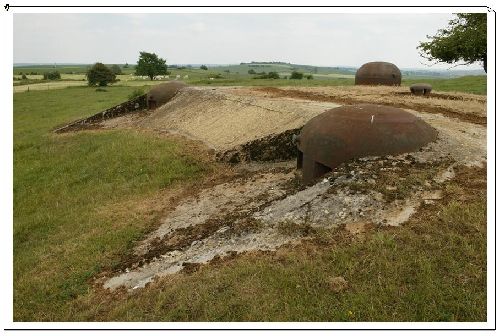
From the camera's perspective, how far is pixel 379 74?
29.6 meters

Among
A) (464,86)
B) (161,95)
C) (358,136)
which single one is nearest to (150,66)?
(161,95)

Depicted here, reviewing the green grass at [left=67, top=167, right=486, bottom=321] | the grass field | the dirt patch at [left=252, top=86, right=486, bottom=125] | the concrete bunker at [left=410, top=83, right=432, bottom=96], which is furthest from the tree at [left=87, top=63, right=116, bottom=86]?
the green grass at [left=67, top=167, right=486, bottom=321]

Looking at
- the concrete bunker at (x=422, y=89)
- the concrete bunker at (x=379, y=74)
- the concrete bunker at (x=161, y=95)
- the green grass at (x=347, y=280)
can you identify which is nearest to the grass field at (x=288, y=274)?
the green grass at (x=347, y=280)

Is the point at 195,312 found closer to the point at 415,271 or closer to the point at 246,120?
the point at 415,271

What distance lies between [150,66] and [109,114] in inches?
2020

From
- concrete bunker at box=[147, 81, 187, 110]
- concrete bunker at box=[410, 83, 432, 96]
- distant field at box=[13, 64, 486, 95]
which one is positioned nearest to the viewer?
concrete bunker at box=[410, 83, 432, 96]

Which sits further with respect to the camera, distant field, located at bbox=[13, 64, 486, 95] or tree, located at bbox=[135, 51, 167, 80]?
tree, located at bbox=[135, 51, 167, 80]

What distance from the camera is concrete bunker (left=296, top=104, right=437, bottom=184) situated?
973 cm

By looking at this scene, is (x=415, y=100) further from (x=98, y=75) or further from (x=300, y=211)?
(x=98, y=75)

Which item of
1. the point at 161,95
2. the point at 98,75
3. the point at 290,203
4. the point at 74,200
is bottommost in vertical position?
the point at 74,200

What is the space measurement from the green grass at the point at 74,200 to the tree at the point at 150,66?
54806mm

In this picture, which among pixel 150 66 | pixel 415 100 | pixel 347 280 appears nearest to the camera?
pixel 347 280

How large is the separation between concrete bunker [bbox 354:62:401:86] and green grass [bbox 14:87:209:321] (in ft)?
57.5

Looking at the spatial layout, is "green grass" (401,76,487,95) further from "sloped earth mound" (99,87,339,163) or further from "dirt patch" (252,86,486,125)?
"sloped earth mound" (99,87,339,163)
